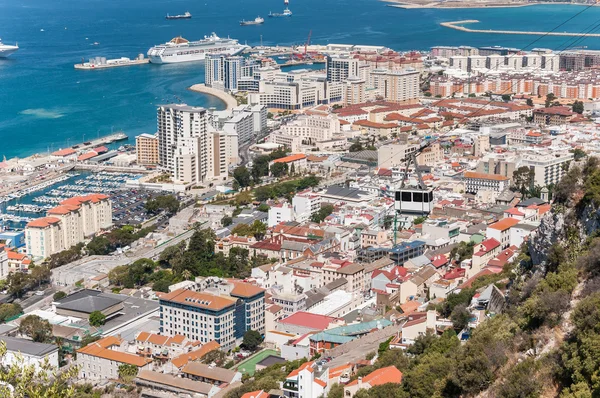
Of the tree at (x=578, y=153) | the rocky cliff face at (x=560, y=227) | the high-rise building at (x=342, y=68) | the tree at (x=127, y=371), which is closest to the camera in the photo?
the rocky cliff face at (x=560, y=227)

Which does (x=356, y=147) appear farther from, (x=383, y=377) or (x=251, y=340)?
(x=383, y=377)

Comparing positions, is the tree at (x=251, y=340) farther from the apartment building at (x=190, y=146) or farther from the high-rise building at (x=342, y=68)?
the high-rise building at (x=342, y=68)

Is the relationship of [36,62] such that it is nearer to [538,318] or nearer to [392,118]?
[392,118]

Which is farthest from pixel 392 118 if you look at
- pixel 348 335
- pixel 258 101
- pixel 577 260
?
pixel 577 260

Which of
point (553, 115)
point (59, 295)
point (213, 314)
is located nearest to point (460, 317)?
point (213, 314)

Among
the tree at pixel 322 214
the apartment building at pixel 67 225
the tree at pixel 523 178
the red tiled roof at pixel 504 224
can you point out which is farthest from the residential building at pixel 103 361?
the tree at pixel 523 178

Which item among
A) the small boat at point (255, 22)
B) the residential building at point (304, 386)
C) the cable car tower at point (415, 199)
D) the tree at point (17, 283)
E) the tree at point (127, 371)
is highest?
the small boat at point (255, 22)

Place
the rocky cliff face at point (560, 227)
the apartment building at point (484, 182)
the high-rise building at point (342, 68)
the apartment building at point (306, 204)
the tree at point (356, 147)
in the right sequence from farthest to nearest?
the high-rise building at point (342, 68) → the tree at point (356, 147) → the apartment building at point (484, 182) → the apartment building at point (306, 204) → the rocky cliff face at point (560, 227)
